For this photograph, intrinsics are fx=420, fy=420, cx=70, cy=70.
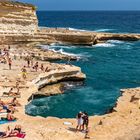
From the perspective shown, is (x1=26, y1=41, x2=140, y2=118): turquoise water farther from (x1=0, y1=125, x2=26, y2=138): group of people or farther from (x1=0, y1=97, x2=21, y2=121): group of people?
(x1=0, y1=125, x2=26, y2=138): group of people

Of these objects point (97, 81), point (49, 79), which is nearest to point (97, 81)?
point (97, 81)

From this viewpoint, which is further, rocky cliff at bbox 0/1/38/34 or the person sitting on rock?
rocky cliff at bbox 0/1/38/34

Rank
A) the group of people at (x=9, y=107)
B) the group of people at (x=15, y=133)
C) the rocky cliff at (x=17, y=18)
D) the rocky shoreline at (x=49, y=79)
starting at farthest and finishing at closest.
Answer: the rocky cliff at (x=17, y=18), the group of people at (x=9, y=107), the rocky shoreline at (x=49, y=79), the group of people at (x=15, y=133)

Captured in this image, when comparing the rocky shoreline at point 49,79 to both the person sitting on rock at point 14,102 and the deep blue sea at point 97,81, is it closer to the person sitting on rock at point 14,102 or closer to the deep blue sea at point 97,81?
the person sitting on rock at point 14,102

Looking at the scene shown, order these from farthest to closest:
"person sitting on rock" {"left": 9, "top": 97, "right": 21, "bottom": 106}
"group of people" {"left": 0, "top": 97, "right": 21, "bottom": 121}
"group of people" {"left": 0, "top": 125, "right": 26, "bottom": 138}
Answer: "person sitting on rock" {"left": 9, "top": 97, "right": 21, "bottom": 106}, "group of people" {"left": 0, "top": 97, "right": 21, "bottom": 121}, "group of people" {"left": 0, "top": 125, "right": 26, "bottom": 138}

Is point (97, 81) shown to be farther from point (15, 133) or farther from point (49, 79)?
point (15, 133)

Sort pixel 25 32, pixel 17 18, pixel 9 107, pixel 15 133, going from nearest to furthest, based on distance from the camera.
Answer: pixel 15 133 < pixel 9 107 < pixel 17 18 < pixel 25 32

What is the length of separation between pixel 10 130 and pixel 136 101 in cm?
1521

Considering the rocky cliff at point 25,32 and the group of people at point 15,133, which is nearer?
the group of people at point 15,133

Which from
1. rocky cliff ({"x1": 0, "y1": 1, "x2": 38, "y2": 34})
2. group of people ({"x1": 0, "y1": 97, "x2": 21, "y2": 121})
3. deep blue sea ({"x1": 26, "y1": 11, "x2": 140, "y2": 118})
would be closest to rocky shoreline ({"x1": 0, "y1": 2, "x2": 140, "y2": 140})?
rocky cliff ({"x1": 0, "y1": 1, "x2": 38, "y2": 34})

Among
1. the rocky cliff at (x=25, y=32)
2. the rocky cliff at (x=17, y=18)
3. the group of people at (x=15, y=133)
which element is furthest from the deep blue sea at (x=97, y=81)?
the group of people at (x=15, y=133)

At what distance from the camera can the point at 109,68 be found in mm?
73938

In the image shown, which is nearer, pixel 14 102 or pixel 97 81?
pixel 14 102

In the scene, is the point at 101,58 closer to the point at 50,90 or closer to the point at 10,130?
the point at 50,90
